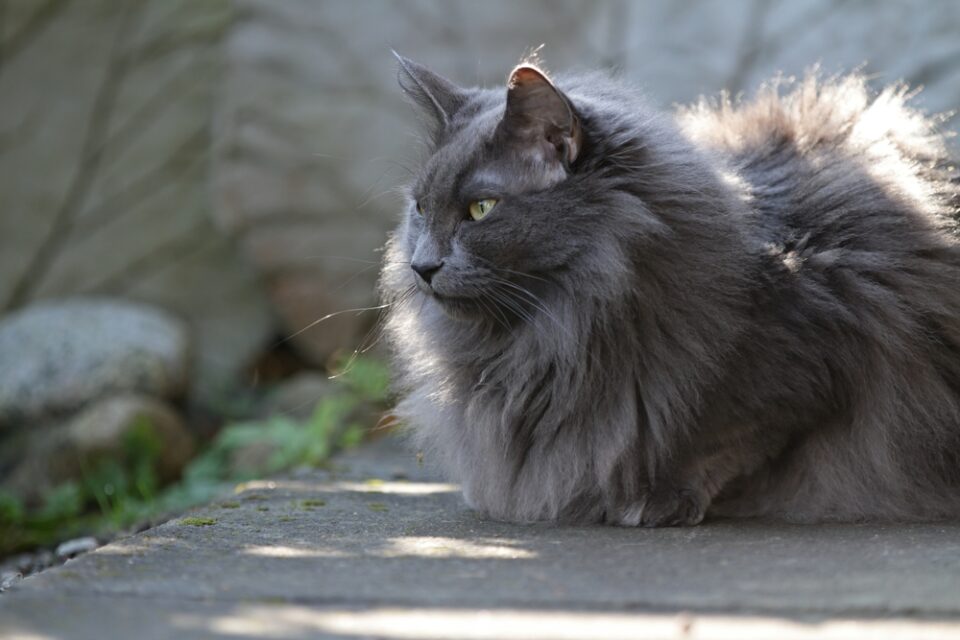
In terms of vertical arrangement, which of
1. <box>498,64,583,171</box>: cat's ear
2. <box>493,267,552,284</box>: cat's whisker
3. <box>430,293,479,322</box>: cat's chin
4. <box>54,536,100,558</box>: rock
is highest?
<box>498,64,583,171</box>: cat's ear

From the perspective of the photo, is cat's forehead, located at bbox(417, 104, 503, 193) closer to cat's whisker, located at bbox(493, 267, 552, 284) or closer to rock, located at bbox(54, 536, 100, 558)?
cat's whisker, located at bbox(493, 267, 552, 284)

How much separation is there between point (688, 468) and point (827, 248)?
67cm

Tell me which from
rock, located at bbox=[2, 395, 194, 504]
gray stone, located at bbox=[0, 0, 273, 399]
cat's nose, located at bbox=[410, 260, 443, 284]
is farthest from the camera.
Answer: gray stone, located at bbox=[0, 0, 273, 399]

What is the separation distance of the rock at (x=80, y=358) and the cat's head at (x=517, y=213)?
14.0 feet

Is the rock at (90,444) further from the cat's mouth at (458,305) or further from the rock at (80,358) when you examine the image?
the cat's mouth at (458,305)

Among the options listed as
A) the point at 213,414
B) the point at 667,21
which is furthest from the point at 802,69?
the point at 213,414

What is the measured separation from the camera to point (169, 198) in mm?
7734

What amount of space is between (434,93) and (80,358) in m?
4.28

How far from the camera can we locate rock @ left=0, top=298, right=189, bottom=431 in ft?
21.0

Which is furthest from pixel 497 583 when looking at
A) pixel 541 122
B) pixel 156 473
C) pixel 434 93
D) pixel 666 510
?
pixel 156 473

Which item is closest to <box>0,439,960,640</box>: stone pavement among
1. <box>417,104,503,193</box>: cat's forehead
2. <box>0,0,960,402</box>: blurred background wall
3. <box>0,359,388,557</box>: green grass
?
<box>417,104,503,193</box>: cat's forehead

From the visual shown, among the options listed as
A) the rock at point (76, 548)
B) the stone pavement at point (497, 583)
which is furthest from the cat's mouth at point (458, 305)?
the rock at point (76, 548)

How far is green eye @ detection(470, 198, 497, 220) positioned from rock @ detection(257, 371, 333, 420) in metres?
3.98

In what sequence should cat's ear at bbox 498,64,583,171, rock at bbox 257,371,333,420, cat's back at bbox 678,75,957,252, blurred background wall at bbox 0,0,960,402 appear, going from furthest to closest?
rock at bbox 257,371,333,420
blurred background wall at bbox 0,0,960,402
cat's back at bbox 678,75,957,252
cat's ear at bbox 498,64,583,171
